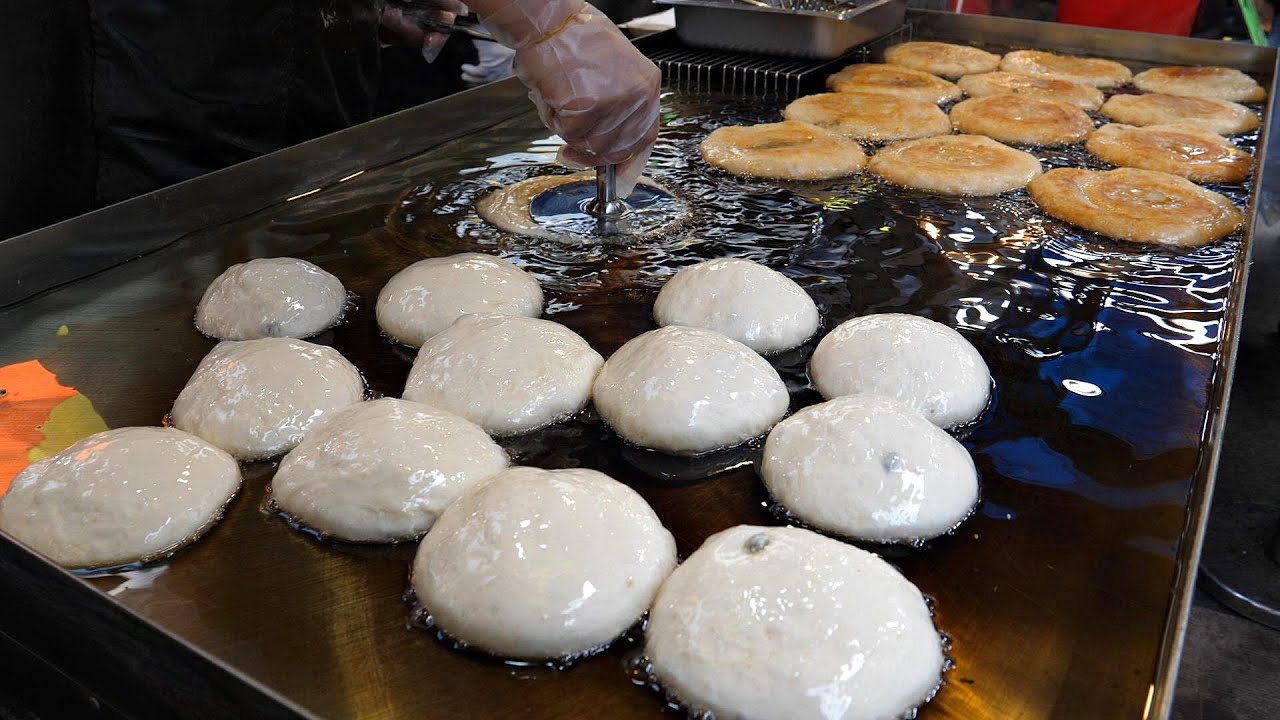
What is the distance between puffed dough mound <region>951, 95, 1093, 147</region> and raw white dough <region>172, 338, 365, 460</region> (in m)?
2.24

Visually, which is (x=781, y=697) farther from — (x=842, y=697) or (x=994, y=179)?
(x=994, y=179)

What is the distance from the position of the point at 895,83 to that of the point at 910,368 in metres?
2.10

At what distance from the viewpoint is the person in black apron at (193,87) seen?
214 cm

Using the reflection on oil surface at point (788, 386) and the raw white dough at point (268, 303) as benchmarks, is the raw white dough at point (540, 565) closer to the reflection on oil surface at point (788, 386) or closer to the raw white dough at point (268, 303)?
the reflection on oil surface at point (788, 386)

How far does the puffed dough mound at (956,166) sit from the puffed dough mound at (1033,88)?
64 cm

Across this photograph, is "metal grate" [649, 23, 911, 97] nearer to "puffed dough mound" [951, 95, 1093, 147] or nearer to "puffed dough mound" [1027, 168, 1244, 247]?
"puffed dough mound" [951, 95, 1093, 147]

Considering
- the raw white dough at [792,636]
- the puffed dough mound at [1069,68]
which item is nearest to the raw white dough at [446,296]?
the raw white dough at [792,636]

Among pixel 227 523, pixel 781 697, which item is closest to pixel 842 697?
pixel 781 697

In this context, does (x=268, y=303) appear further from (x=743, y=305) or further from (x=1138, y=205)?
(x=1138, y=205)

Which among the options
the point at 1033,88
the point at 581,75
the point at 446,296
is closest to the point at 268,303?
the point at 446,296

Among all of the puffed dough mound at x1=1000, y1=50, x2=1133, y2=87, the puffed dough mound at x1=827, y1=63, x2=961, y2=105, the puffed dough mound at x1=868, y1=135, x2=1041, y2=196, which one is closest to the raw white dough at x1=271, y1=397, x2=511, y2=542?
the puffed dough mound at x1=868, y1=135, x2=1041, y2=196

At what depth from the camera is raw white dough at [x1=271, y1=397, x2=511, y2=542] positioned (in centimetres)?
138

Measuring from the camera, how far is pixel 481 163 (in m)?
2.75

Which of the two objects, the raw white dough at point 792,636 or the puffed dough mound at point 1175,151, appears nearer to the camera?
the raw white dough at point 792,636
